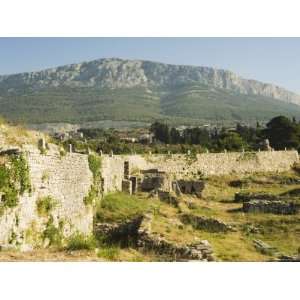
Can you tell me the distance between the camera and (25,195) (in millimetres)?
11922

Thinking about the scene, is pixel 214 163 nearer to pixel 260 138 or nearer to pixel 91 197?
pixel 260 138

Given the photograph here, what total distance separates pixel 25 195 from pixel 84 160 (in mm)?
5602

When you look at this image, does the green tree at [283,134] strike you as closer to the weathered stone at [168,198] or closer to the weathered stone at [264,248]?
the weathered stone at [168,198]

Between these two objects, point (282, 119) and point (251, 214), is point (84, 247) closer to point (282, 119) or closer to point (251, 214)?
point (251, 214)

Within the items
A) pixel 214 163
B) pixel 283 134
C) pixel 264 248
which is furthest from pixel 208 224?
pixel 283 134

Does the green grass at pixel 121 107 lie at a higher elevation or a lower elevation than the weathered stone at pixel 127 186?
higher

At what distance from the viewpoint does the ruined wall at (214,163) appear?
38.8 m

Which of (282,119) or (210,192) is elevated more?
(282,119)

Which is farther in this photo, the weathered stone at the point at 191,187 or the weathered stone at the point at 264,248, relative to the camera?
the weathered stone at the point at 191,187

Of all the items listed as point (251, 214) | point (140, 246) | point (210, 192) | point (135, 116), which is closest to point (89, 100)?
point (135, 116)

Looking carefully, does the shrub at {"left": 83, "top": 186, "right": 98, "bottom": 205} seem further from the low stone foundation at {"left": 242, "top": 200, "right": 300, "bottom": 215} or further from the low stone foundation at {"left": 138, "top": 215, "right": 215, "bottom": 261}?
the low stone foundation at {"left": 242, "top": 200, "right": 300, "bottom": 215}

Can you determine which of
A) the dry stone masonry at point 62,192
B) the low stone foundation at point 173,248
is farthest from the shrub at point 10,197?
the low stone foundation at point 173,248

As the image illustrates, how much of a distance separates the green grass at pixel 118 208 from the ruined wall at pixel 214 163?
1110cm

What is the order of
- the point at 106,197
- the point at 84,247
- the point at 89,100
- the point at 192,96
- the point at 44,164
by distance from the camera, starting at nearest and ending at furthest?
1. the point at 84,247
2. the point at 44,164
3. the point at 106,197
4. the point at 89,100
5. the point at 192,96
